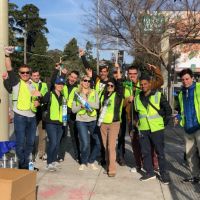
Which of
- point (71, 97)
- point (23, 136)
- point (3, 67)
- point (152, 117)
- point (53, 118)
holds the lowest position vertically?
point (23, 136)

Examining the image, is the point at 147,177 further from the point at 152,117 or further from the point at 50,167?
the point at 50,167

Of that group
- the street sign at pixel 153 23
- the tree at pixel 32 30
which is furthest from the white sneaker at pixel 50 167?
the tree at pixel 32 30

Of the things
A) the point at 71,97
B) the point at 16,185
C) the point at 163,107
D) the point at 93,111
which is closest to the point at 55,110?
the point at 71,97

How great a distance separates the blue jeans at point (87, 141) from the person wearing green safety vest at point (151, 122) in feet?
3.91

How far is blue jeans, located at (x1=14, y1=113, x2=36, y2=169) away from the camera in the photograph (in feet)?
24.0

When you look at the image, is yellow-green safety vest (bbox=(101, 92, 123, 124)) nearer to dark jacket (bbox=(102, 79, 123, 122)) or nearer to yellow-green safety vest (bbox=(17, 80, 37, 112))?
dark jacket (bbox=(102, 79, 123, 122))

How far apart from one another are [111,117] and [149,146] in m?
0.87

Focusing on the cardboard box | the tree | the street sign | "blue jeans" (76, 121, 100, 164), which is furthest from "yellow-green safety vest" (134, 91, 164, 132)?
the tree

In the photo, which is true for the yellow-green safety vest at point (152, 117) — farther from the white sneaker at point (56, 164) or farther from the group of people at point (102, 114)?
the white sneaker at point (56, 164)

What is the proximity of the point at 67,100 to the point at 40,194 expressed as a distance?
7.99 feet

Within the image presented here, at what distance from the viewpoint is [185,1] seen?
17328 mm

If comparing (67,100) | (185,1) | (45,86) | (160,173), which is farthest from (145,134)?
(185,1)

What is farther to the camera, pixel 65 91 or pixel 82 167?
pixel 65 91

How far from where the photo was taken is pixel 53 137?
26.1ft
